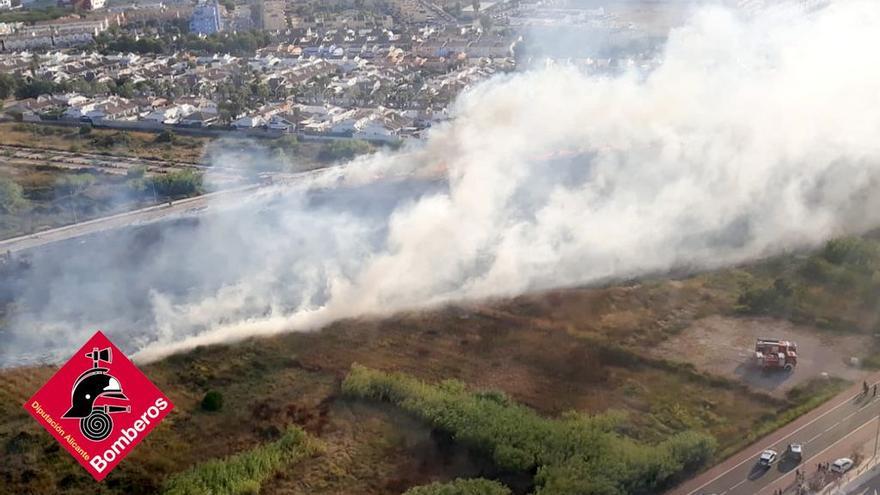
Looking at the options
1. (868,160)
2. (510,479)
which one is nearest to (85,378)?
(510,479)

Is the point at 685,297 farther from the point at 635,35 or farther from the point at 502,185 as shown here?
the point at 635,35

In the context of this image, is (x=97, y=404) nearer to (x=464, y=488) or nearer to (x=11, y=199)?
(x=464, y=488)

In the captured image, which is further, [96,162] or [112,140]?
[112,140]

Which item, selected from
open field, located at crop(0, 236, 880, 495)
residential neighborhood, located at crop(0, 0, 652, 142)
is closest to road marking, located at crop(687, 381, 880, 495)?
open field, located at crop(0, 236, 880, 495)

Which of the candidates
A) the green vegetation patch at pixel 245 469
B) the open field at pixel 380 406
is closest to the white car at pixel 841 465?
the open field at pixel 380 406

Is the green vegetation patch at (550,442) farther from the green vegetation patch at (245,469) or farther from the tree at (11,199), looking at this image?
the tree at (11,199)

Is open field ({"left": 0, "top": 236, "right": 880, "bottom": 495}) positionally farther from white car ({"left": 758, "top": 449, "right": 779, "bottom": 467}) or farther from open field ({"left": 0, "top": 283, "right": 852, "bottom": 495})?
white car ({"left": 758, "top": 449, "right": 779, "bottom": 467})

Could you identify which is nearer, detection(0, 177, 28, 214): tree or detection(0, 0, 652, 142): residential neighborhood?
detection(0, 177, 28, 214): tree

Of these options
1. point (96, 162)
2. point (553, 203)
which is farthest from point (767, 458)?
point (96, 162)
